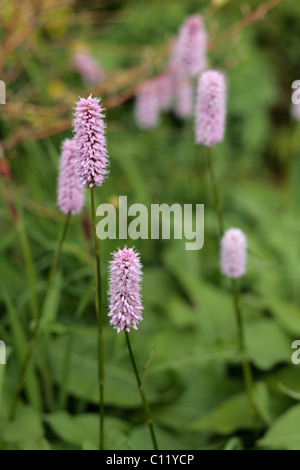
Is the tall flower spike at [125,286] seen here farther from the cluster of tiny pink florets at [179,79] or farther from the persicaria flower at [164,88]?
the persicaria flower at [164,88]

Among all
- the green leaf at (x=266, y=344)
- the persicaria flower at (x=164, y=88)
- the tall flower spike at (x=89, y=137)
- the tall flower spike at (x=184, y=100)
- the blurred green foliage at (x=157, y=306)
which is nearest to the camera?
the tall flower spike at (x=89, y=137)

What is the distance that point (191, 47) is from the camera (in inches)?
98.6

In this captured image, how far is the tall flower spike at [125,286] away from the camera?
1.26 metres

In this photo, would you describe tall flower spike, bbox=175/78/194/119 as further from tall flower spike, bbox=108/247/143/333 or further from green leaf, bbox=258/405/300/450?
tall flower spike, bbox=108/247/143/333

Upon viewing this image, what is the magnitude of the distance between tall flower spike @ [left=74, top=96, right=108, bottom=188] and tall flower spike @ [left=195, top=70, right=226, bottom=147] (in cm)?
58

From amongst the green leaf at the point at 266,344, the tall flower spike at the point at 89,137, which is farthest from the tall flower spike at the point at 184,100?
the tall flower spike at the point at 89,137

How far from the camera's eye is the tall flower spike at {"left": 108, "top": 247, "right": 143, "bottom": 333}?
4.15 ft

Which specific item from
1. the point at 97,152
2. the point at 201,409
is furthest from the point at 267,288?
the point at 97,152

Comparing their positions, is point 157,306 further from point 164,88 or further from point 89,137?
point 89,137

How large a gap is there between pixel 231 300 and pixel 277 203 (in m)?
1.72

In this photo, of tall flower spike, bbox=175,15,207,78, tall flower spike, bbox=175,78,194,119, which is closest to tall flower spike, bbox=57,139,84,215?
tall flower spike, bbox=175,15,207,78

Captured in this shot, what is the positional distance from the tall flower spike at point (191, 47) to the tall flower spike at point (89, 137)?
4.47 feet

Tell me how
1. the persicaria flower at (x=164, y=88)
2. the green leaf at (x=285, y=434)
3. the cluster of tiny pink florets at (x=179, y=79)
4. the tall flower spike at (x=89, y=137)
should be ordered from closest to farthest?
the tall flower spike at (x=89, y=137) → the green leaf at (x=285, y=434) → the cluster of tiny pink florets at (x=179, y=79) → the persicaria flower at (x=164, y=88)

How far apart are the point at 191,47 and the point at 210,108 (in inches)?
34.1
